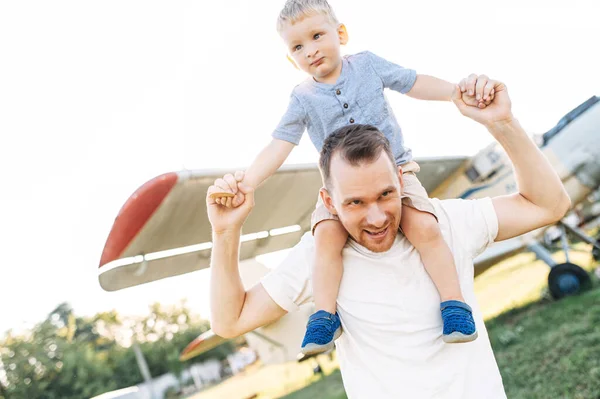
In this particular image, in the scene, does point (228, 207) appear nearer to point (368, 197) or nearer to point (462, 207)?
point (368, 197)

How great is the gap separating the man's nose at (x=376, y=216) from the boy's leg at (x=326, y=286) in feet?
0.70

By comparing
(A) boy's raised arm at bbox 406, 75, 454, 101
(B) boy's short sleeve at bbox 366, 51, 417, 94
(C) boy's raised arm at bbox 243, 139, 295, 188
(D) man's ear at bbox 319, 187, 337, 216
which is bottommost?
(D) man's ear at bbox 319, 187, 337, 216

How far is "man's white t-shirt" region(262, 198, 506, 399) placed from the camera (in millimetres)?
1290

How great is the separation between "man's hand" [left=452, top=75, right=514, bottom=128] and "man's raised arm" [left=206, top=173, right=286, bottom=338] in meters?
0.60

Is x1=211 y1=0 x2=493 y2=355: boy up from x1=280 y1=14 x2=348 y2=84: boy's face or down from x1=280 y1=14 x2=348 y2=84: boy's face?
down

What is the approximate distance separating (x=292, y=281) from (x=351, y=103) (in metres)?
0.56

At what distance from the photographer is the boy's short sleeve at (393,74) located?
165cm

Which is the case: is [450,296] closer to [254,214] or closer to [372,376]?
[372,376]

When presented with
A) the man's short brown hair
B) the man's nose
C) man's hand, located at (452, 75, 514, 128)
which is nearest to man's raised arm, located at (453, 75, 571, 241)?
man's hand, located at (452, 75, 514, 128)

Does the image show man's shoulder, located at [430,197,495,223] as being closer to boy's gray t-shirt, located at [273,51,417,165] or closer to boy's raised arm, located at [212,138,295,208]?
boy's gray t-shirt, located at [273,51,417,165]

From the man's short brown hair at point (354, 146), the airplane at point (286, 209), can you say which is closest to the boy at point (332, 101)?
the man's short brown hair at point (354, 146)

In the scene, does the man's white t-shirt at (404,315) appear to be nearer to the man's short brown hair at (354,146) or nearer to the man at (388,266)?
the man at (388,266)

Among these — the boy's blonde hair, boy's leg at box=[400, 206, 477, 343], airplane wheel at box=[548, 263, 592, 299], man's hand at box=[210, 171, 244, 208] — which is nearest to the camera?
boy's leg at box=[400, 206, 477, 343]

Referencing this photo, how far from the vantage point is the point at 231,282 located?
4.67ft
